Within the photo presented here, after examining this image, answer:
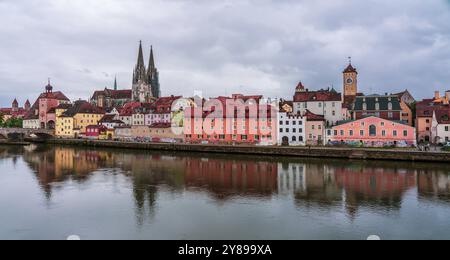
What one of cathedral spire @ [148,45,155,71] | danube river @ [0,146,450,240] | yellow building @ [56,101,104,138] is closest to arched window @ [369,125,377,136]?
danube river @ [0,146,450,240]

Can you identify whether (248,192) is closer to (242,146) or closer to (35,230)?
(35,230)

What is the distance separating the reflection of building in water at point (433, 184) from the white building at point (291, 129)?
64.2 ft

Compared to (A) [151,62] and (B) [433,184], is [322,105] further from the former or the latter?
(A) [151,62]

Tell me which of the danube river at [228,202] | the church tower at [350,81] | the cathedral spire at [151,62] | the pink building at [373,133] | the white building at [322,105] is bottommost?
the danube river at [228,202]

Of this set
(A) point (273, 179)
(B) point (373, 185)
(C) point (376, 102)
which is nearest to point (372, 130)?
(C) point (376, 102)

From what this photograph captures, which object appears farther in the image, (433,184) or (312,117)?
(312,117)

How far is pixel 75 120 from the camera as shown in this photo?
→ 82.3m

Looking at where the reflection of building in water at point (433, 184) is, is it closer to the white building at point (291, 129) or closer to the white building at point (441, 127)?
the white building at point (441, 127)

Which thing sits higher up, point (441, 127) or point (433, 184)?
point (441, 127)

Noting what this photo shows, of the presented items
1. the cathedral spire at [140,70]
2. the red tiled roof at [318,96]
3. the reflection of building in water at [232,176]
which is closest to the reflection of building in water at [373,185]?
the reflection of building in water at [232,176]

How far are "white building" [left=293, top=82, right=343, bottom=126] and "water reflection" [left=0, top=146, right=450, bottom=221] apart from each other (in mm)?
16119

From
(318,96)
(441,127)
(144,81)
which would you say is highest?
(144,81)

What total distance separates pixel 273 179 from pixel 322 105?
28.9 m

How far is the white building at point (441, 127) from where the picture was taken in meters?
45.4
